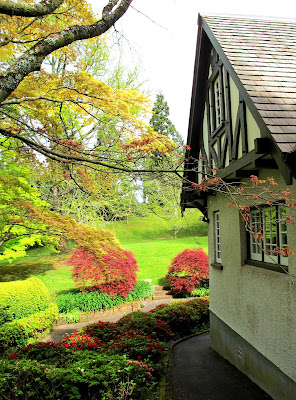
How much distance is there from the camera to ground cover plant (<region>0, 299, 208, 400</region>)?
4.77m

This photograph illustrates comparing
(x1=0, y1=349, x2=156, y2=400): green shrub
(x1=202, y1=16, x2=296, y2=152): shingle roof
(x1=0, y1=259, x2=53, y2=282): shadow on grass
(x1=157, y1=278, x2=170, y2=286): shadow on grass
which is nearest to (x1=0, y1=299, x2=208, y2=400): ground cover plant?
(x1=0, y1=349, x2=156, y2=400): green shrub

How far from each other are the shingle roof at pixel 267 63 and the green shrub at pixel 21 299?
10800mm

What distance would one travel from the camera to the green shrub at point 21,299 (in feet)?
36.3

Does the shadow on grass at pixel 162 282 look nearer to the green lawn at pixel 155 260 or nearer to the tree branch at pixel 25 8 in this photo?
the green lawn at pixel 155 260

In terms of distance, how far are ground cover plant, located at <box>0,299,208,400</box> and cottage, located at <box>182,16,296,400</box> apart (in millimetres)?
1996

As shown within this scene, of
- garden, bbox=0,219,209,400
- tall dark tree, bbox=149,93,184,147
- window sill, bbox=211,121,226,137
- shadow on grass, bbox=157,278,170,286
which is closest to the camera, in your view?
garden, bbox=0,219,209,400

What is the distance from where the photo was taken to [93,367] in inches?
208

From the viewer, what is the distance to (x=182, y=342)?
9781 millimetres

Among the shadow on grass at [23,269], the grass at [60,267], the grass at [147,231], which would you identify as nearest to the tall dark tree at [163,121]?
the grass at [147,231]

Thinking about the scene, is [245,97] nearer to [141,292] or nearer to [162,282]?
[141,292]

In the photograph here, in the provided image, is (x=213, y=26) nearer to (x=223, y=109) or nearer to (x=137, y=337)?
(x=223, y=109)

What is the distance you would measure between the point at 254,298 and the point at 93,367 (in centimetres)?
323

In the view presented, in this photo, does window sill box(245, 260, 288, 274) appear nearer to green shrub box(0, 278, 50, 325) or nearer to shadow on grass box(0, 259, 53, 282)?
green shrub box(0, 278, 50, 325)

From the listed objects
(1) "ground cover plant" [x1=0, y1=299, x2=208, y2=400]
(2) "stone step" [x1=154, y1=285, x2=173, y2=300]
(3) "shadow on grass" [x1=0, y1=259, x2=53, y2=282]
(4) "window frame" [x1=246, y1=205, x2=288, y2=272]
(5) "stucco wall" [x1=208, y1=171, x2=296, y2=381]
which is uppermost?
(4) "window frame" [x1=246, y1=205, x2=288, y2=272]
